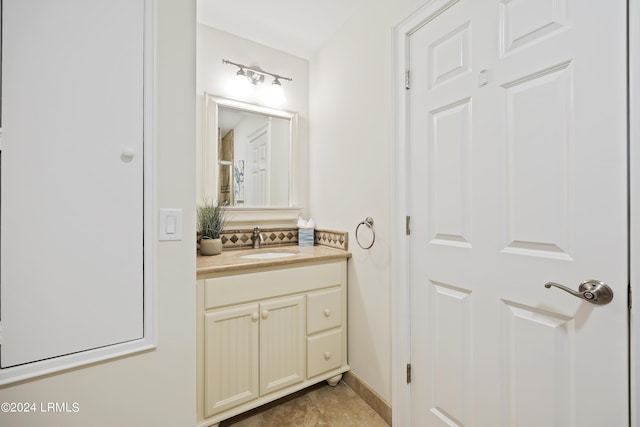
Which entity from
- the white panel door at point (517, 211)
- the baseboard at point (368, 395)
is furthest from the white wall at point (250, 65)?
the baseboard at point (368, 395)

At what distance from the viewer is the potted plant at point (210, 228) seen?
172 cm

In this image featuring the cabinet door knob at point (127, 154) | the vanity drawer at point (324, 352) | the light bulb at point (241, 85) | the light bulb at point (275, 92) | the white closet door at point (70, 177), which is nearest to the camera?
the white closet door at point (70, 177)

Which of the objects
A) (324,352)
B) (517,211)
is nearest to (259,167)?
(324,352)

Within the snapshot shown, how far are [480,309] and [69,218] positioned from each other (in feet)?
4.76

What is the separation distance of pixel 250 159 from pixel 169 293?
1333 millimetres

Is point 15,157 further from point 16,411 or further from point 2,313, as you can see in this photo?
point 16,411

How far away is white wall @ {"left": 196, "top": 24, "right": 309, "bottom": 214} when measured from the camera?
6.12 feet

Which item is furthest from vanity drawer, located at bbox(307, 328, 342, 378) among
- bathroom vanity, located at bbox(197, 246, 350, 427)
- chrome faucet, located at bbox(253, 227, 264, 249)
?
chrome faucet, located at bbox(253, 227, 264, 249)

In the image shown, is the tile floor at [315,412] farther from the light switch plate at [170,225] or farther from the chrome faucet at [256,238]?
the light switch plate at [170,225]

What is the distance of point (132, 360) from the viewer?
2.78 feet

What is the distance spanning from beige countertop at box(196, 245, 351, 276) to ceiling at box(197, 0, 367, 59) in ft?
5.24

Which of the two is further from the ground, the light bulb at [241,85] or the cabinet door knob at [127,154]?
the light bulb at [241,85]

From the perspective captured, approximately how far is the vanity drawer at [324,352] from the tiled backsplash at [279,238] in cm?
59

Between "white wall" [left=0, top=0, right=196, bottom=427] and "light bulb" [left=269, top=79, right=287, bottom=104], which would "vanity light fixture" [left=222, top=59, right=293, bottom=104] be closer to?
"light bulb" [left=269, top=79, right=287, bottom=104]
